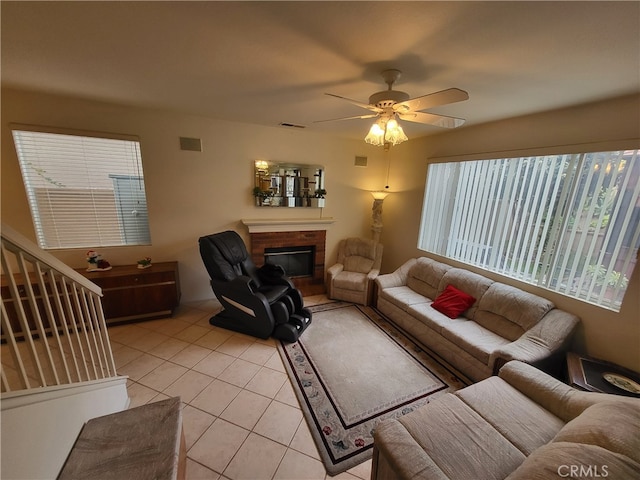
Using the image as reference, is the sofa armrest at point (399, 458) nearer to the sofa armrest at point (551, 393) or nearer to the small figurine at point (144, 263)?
the sofa armrest at point (551, 393)

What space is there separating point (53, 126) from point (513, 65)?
13.7 feet

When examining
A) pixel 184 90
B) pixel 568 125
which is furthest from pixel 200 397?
pixel 568 125

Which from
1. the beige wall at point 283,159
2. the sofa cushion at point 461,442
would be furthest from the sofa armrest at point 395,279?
the sofa cushion at point 461,442

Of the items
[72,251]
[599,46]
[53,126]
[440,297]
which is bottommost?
[440,297]

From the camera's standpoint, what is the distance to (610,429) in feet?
3.30

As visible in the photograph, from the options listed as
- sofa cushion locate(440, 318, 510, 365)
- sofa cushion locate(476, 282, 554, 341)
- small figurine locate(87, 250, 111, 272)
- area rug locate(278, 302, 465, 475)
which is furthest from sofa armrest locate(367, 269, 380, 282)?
small figurine locate(87, 250, 111, 272)

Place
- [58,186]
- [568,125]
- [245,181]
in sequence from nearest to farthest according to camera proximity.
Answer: [568,125]
[58,186]
[245,181]

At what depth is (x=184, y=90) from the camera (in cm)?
217

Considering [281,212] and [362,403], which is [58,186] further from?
[362,403]

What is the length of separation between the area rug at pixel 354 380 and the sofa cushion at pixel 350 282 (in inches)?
22.6

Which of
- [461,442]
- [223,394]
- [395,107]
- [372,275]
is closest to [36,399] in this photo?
[223,394]

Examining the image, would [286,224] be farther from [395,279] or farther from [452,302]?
[452,302]

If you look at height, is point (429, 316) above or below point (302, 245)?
below

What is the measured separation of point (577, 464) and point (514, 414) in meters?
0.66
